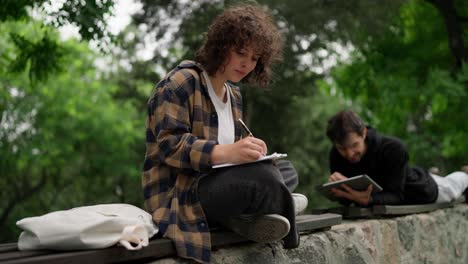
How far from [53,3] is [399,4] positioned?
6.46m

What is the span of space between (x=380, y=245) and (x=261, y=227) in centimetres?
162

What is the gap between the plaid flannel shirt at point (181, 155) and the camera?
7.29 feet

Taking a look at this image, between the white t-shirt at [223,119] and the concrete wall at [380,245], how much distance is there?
1.47 ft

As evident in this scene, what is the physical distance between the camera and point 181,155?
7.37 feet

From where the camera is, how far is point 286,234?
2387mm

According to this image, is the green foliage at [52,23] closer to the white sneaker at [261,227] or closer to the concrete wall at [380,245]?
the concrete wall at [380,245]

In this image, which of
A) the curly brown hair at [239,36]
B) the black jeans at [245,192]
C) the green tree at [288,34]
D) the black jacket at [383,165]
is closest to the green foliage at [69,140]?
the green tree at [288,34]

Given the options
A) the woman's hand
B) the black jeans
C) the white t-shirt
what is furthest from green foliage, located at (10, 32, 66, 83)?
the woman's hand

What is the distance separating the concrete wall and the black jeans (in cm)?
19

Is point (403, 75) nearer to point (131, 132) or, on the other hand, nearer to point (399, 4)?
point (399, 4)

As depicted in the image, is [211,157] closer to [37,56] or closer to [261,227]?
[261,227]

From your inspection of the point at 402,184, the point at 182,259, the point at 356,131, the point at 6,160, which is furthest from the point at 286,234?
the point at 6,160

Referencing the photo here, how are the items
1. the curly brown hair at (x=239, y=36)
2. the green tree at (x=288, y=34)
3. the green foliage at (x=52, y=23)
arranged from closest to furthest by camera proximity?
the curly brown hair at (x=239, y=36)
the green foliage at (x=52, y=23)
the green tree at (x=288, y=34)

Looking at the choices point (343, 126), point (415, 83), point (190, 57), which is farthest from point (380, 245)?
point (190, 57)
